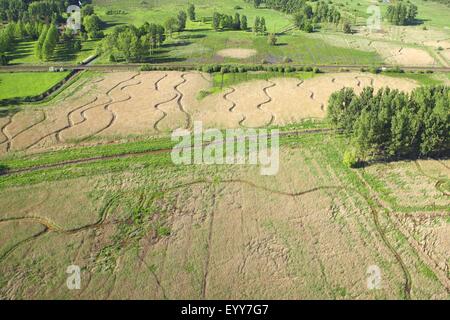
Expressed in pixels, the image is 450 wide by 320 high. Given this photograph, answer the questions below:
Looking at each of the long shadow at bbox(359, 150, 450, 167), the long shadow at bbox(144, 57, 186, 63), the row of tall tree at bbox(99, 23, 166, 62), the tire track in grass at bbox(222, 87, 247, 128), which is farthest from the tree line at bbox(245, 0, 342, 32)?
the long shadow at bbox(359, 150, 450, 167)

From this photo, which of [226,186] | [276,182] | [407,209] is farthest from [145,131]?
[407,209]

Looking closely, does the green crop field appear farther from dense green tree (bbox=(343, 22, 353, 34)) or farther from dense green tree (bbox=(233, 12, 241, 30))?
dense green tree (bbox=(343, 22, 353, 34))

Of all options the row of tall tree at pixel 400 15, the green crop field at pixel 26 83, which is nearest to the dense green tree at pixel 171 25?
the green crop field at pixel 26 83

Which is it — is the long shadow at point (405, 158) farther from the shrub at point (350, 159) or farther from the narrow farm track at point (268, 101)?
the narrow farm track at point (268, 101)

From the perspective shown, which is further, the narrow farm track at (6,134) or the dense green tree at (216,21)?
the dense green tree at (216,21)

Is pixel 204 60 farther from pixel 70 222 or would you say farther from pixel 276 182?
Result: pixel 70 222

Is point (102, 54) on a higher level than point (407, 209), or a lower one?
higher
